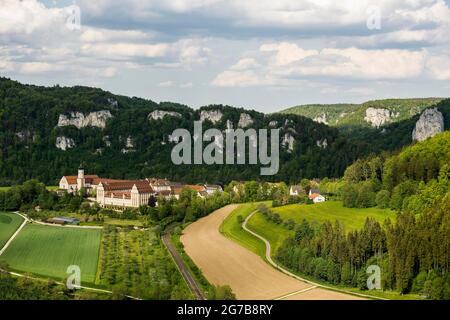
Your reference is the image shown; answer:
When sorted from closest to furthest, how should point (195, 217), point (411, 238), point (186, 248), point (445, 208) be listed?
1. point (411, 238)
2. point (445, 208)
3. point (186, 248)
4. point (195, 217)

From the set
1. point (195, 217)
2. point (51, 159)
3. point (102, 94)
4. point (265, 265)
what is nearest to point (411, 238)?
point (265, 265)

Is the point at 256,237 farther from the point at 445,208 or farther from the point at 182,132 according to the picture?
the point at 182,132

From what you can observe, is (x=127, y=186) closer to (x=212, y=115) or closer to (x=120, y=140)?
(x=120, y=140)

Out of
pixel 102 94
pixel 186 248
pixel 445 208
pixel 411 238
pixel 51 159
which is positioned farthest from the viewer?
pixel 102 94

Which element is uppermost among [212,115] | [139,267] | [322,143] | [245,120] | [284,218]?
[212,115]

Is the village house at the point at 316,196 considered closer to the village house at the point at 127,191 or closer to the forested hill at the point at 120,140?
the village house at the point at 127,191

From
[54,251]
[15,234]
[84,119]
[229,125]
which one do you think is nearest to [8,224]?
[15,234]
